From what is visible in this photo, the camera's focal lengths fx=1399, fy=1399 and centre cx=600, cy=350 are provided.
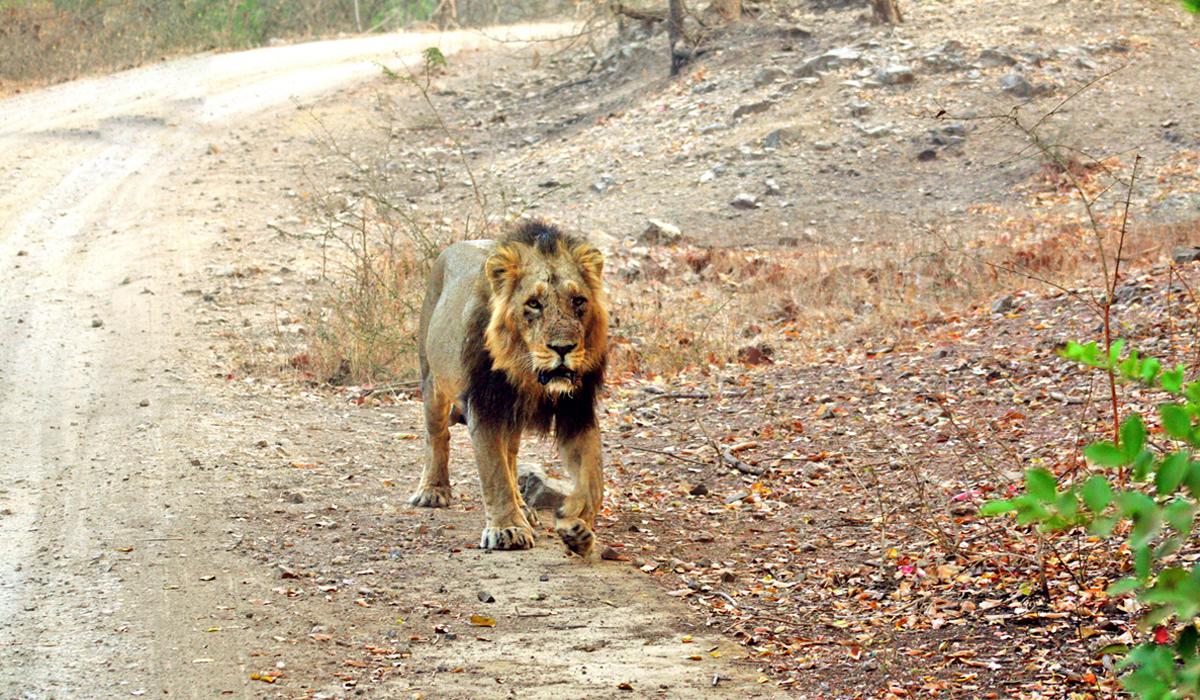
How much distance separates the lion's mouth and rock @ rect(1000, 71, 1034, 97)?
14.0 metres

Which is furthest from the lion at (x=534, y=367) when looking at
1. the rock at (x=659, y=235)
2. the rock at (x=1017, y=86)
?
the rock at (x=1017, y=86)

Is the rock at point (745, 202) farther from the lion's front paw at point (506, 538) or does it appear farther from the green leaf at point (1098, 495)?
the green leaf at point (1098, 495)

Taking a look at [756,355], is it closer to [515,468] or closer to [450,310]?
[450,310]

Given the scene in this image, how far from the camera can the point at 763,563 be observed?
658cm

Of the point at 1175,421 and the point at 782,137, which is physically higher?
the point at 1175,421

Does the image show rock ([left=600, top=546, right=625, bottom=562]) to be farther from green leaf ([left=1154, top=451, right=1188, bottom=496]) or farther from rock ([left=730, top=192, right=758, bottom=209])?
rock ([left=730, top=192, right=758, bottom=209])

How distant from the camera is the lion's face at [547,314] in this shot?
20.5ft

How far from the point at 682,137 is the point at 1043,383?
1158 cm

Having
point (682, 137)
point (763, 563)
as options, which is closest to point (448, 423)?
point (763, 563)

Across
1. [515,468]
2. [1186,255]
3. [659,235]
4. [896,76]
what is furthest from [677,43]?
[515,468]

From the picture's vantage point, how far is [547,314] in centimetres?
625

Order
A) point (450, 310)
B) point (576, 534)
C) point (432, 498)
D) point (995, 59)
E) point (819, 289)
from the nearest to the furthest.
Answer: point (576, 534) < point (450, 310) < point (432, 498) < point (819, 289) < point (995, 59)

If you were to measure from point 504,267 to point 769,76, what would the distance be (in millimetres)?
14865

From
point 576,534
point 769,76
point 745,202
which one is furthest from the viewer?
point 769,76
